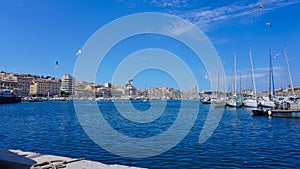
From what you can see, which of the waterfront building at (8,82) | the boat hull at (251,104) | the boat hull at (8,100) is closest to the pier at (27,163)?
the boat hull at (251,104)

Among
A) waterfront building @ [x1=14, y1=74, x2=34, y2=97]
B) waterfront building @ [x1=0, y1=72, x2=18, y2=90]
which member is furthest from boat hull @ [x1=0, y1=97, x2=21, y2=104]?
waterfront building @ [x1=14, y1=74, x2=34, y2=97]

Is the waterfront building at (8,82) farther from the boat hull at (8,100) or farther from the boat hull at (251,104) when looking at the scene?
the boat hull at (251,104)

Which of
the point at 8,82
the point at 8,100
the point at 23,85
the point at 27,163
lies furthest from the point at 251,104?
the point at 23,85

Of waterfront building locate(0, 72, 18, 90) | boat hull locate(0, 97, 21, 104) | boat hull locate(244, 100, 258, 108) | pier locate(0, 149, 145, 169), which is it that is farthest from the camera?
waterfront building locate(0, 72, 18, 90)

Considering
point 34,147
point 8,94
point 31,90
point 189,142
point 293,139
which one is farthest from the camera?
point 31,90

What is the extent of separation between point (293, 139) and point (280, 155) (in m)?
6.90

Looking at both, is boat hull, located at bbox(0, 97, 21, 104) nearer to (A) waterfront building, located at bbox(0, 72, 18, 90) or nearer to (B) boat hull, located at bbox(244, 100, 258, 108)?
(A) waterfront building, located at bbox(0, 72, 18, 90)

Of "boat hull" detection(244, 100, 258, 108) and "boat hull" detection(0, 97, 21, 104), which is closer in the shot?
"boat hull" detection(244, 100, 258, 108)

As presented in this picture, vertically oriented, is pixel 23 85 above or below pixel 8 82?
below

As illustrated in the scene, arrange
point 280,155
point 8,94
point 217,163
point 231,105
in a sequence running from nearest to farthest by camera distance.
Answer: point 217,163, point 280,155, point 231,105, point 8,94

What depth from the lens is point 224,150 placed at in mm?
15305

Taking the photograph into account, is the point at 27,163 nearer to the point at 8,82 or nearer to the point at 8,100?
the point at 8,100

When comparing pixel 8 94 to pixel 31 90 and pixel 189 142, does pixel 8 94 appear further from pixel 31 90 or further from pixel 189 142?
pixel 189 142

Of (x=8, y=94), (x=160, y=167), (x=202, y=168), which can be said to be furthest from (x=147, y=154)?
(x=8, y=94)
